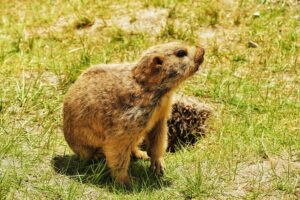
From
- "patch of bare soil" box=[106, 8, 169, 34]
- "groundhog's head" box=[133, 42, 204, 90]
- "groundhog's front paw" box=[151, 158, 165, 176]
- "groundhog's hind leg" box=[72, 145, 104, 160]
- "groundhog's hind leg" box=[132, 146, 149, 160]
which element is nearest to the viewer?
"groundhog's head" box=[133, 42, 204, 90]

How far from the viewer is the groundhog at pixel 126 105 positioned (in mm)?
5491

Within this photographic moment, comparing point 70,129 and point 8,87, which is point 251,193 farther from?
point 8,87

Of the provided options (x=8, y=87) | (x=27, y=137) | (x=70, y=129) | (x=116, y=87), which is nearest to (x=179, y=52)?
(x=116, y=87)

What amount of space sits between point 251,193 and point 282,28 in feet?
12.0

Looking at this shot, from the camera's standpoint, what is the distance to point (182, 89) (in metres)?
7.35

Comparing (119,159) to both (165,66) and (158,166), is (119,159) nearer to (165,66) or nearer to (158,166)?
(158,166)

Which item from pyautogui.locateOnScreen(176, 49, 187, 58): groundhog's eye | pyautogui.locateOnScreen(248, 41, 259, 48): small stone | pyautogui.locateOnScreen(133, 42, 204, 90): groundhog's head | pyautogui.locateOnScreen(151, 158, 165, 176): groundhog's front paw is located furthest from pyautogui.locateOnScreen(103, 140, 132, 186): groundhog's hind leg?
pyautogui.locateOnScreen(248, 41, 259, 48): small stone

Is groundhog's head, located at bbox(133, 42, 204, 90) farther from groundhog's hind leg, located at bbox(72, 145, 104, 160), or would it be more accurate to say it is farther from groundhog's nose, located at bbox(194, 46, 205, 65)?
groundhog's hind leg, located at bbox(72, 145, 104, 160)

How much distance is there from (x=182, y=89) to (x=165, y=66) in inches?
71.2

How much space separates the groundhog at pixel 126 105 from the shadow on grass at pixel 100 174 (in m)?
0.09

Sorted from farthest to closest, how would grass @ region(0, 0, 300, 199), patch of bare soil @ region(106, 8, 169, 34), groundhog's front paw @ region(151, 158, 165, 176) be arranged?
patch of bare soil @ region(106, 8, 169, 34), groundhog's front paw @ region(151, 158, 165, 176), grass @ region(0, 0, 300, 199)

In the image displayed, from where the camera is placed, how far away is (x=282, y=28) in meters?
8.48

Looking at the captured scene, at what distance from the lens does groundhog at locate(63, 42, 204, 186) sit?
216 inches

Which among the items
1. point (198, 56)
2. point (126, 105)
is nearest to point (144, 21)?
point (198, 56)
